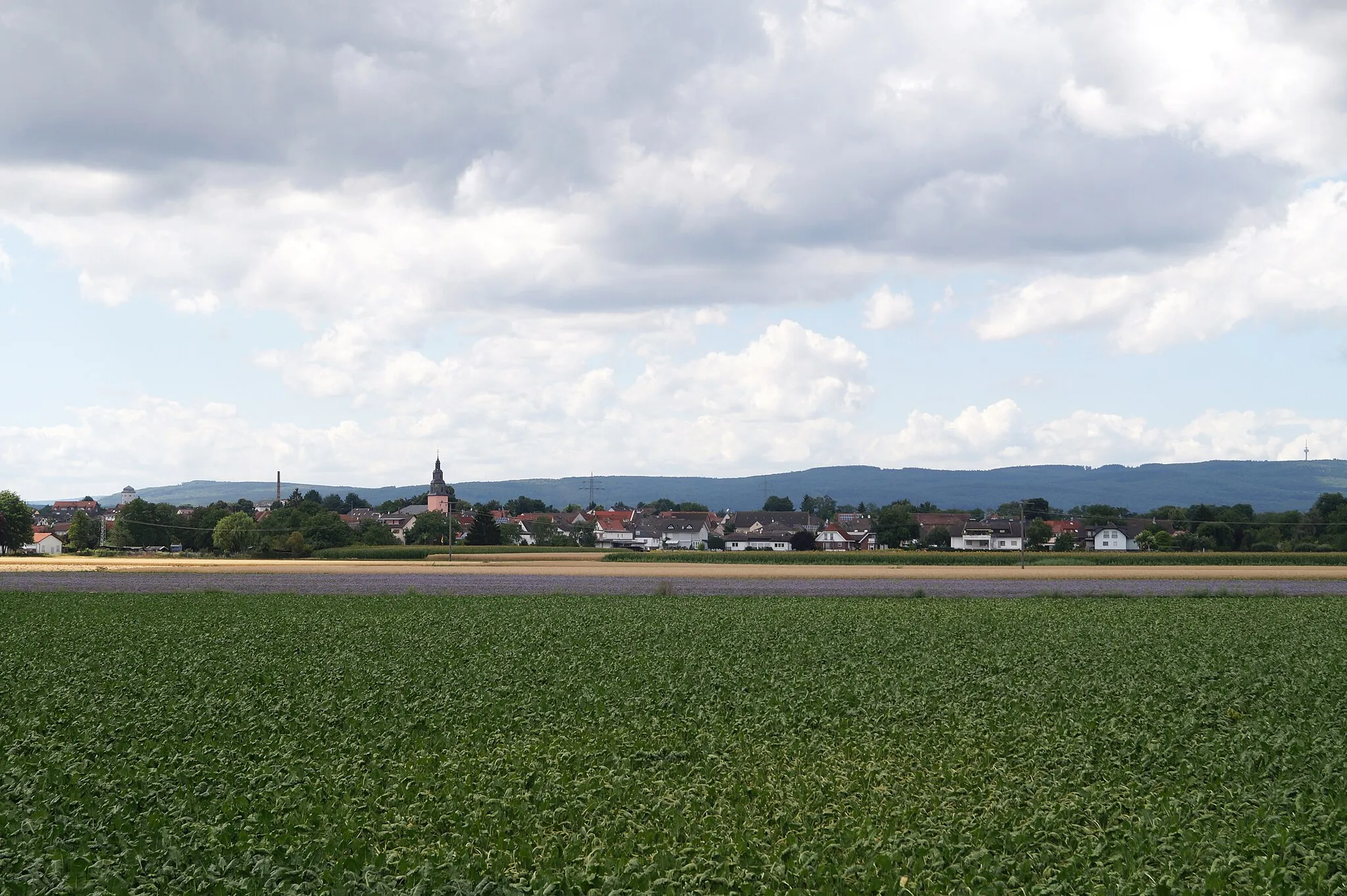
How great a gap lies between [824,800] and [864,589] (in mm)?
44489

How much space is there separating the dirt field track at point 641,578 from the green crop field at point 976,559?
5722mm

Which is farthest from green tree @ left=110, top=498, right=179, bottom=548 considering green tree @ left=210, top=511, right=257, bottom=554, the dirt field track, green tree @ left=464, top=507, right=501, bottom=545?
the dirt field track

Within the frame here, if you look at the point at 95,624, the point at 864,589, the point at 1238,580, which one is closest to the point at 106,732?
the point at 95,624

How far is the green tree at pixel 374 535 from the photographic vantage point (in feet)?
452

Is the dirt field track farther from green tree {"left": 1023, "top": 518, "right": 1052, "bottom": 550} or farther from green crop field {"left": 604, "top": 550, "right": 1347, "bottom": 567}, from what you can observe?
green tree {"left": 1023, "top": 518, "right": 1052, "bottom": 550}

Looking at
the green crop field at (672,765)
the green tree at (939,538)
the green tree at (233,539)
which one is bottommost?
the green tree at (939,538)

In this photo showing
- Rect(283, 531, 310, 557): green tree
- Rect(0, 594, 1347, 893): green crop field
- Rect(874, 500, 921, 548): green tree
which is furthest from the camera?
Rect(874, 500, 921, 548): green tree

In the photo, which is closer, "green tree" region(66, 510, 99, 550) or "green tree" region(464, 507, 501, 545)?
"green tree" region(464, 507, 501, 545)

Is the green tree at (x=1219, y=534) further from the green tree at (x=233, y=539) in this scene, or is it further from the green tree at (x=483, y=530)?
the green tree at (x=233, y=539)

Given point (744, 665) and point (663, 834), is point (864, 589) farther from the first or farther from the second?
point (663, 834)

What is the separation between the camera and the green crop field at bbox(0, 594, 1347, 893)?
41.0 ft

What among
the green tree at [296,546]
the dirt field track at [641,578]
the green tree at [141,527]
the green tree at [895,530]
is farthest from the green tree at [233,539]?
the green tree at [895,530]

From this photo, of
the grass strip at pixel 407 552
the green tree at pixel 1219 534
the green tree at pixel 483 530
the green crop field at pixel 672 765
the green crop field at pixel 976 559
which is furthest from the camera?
the green tree at pixel 1219 534

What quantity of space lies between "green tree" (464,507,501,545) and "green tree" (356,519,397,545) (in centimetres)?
1046
